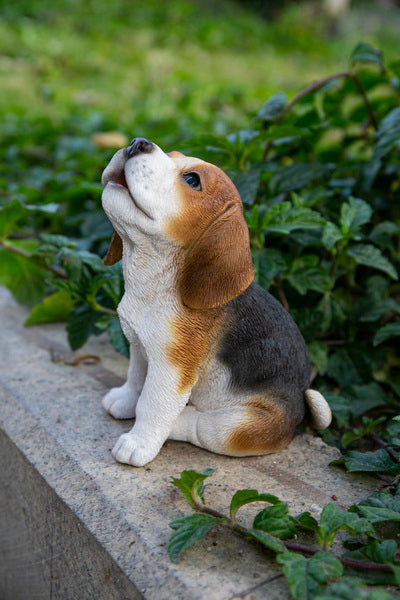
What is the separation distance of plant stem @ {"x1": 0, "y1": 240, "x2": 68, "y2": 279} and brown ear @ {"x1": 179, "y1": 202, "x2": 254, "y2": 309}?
0.96 meters

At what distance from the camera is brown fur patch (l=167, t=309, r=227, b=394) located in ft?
4.86

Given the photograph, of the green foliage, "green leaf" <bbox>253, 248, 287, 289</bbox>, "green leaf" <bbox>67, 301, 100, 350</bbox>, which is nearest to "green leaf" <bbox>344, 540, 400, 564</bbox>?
the green foliage

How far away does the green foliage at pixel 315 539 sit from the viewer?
1.11 meters

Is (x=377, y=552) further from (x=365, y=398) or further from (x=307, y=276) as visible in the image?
(x=307, y=276)

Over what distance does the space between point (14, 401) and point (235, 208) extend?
880 mm

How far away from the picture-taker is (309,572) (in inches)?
44.3

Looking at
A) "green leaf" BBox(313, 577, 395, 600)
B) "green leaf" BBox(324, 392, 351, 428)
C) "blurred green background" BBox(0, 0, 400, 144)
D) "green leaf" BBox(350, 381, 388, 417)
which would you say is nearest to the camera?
"green leaf" BBox(313, 577, 395, 600)

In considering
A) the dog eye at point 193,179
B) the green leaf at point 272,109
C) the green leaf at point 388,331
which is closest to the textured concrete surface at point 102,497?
the green leaf at point 388,331

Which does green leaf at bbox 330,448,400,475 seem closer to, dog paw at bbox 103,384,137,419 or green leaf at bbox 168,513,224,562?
green leaf at bbox 168,513,224,562

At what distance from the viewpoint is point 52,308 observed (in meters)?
2.37

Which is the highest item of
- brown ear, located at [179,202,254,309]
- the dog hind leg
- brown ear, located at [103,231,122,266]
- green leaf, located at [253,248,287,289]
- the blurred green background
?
brown ear, located at [179,202,254,309]

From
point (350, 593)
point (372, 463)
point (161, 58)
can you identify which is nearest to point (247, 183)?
point (372, 463)

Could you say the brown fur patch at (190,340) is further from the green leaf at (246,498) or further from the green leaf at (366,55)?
the green leaf at (366,55)

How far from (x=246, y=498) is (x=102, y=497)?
34 centimetres
